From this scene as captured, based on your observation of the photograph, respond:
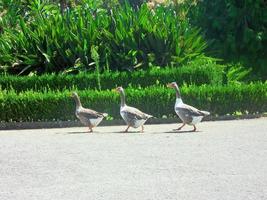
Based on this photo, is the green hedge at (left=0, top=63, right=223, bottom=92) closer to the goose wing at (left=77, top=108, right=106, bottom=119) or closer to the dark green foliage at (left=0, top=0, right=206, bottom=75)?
the dark green foliage at (left=0, top=0, right=206, bottom=75)

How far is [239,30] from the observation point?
31.7 meters

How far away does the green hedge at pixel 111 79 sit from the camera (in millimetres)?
23922

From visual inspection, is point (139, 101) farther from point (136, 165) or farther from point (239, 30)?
point (239, 30)

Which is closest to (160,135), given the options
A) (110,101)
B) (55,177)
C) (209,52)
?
(110,101)

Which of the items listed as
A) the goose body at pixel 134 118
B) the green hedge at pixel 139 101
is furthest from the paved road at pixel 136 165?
the green hedge at pixel 139 101

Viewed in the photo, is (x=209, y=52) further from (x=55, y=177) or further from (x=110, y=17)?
(x=55, y=177)

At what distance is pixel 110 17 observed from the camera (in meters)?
27.0

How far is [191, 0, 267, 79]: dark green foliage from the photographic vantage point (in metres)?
30.9

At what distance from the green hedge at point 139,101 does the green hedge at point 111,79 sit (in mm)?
1507

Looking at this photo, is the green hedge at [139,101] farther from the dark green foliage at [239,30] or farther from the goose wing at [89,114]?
the dark green foliage at [239,30]

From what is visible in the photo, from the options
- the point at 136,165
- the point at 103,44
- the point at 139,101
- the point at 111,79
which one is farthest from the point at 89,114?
the point at 103,44

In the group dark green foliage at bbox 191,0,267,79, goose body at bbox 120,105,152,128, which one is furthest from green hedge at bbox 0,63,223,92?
dark green foliage at bbox 191,0,267,79

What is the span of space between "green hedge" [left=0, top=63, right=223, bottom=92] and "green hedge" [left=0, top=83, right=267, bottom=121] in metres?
1.51

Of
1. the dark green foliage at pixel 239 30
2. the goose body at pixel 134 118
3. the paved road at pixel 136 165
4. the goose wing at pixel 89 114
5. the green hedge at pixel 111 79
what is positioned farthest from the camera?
the dark green foliage at pixel 239 30
